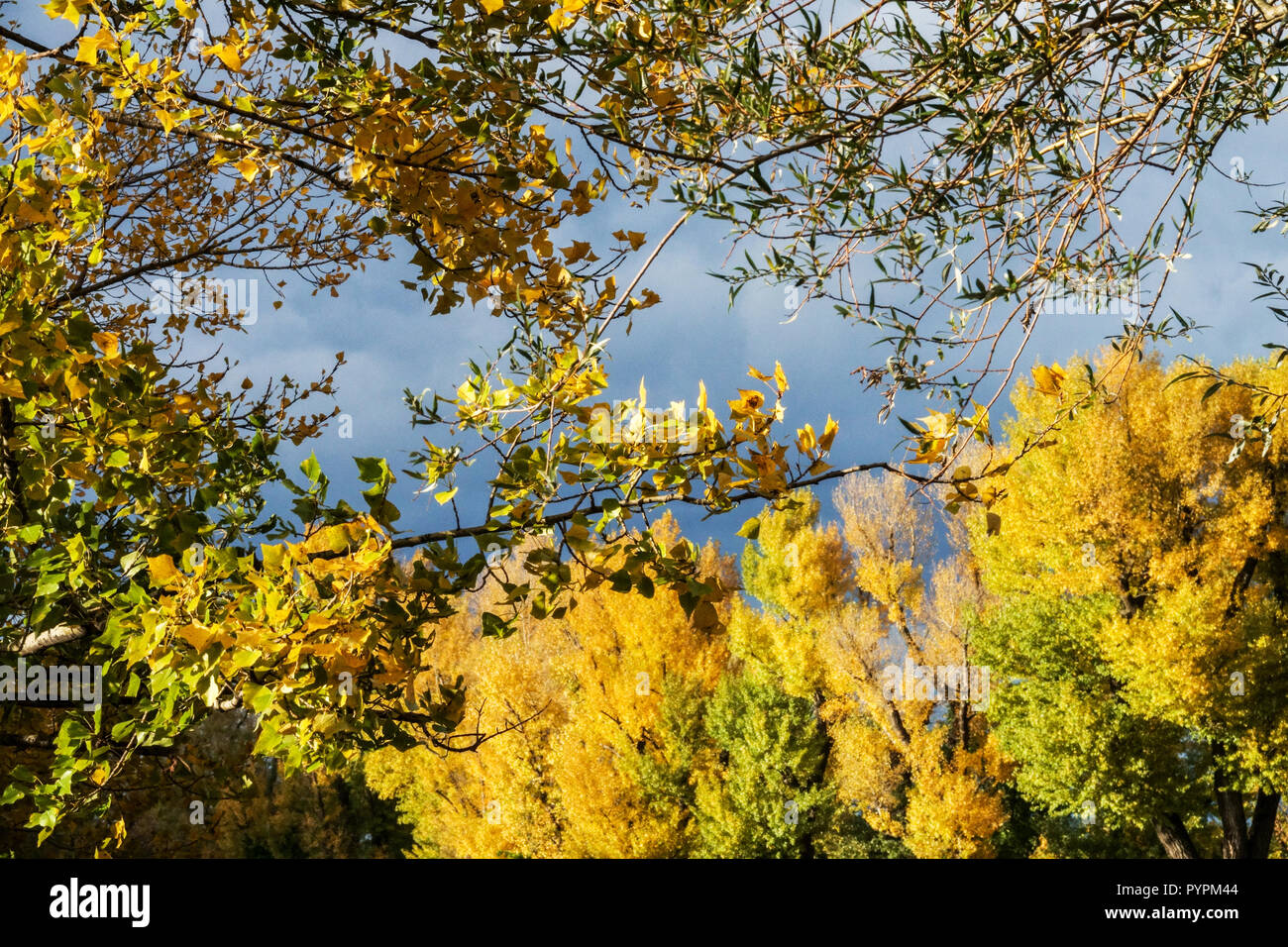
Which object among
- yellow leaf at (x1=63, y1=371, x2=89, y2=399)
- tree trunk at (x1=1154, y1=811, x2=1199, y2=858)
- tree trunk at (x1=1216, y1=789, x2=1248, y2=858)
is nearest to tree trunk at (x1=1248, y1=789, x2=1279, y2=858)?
tree trunk at (x1=1216, y1=789, x2=1248, y2=858)

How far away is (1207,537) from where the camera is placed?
52.0 feet

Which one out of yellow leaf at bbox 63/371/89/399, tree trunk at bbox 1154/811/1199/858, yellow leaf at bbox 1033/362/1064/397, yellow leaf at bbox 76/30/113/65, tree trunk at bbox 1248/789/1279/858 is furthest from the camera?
tree trunk at bbox 1248/789/1279/858

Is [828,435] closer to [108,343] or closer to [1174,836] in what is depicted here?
[108,343]

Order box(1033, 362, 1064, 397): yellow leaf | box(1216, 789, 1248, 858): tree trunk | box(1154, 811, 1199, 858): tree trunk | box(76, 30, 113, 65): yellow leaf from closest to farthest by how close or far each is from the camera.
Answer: box(76, 30, 113, 65): yellow leaf
box(1033, 362, 1064, 397): yellow leaf
box(1216, 789, 1248, 858): tree trunk
box(1154, 811, 1199, 858): tree trunk

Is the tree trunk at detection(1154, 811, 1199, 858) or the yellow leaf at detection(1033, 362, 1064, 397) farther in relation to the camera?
the tree trunk at detection(1154, 811, 1199, 858)

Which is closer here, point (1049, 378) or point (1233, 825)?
point (1049, 378)

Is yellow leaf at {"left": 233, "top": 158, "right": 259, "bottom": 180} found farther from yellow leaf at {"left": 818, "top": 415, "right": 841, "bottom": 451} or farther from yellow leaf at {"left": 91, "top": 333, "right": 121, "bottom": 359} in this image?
yellow leaf at {"left": 818, "top": 415, "right": 841, "bottom": 451}

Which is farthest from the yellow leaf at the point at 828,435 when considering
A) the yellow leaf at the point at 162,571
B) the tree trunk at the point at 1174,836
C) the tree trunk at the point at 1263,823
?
the tree trunk at the point at 1263,823

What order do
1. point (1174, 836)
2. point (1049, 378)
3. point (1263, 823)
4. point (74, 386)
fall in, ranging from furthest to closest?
point (1263, 823) < point (1174, 836) < point (1049, 378) < point (74, 386)

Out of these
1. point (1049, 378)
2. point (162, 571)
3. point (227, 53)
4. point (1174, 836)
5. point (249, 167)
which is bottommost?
point (1174, 836)

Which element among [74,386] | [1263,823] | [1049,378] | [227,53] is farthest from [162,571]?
→ [1263,823]
